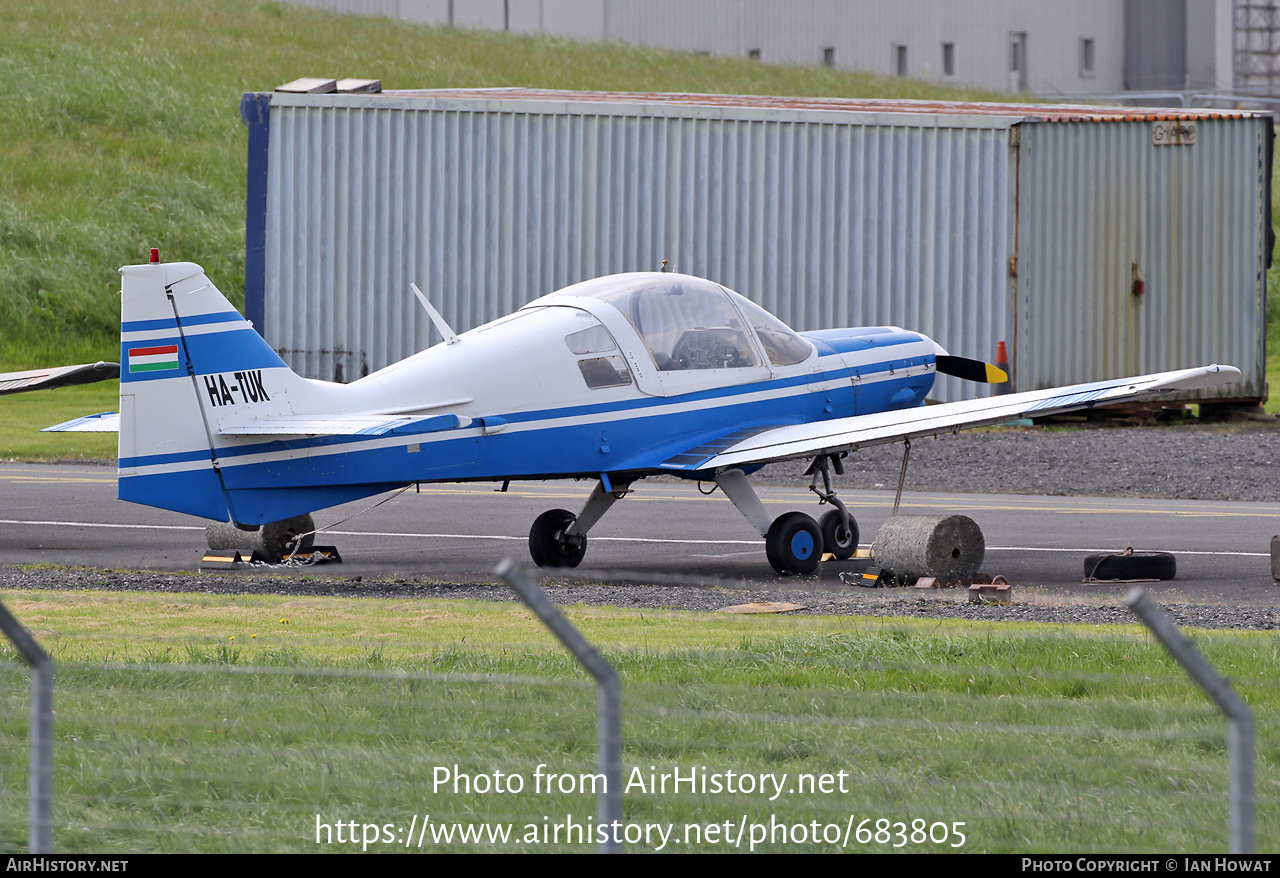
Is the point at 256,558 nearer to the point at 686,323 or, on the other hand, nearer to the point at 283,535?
the point at 283,535

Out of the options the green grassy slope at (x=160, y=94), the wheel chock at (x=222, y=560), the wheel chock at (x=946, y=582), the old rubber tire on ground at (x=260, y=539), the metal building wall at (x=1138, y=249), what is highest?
the green grassy slope at (x=160, y=94)

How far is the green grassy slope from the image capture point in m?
37.8

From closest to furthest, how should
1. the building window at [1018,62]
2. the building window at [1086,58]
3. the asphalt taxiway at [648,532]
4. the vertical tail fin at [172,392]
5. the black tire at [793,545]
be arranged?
1. the vertical tail fin at [172,392]
2. the black tire at [793,545]
3. the asphalt taxiway at [648,532]
4. the building window at [1018,62]
5. the building window at [1086,58]

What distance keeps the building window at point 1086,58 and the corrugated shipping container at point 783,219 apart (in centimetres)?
4032

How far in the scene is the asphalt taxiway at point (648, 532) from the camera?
14.0 m

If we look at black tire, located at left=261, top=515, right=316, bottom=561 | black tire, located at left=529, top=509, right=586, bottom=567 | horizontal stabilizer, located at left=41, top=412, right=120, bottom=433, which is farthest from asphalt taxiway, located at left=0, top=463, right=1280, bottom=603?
horizontal stabilizer, located at left=41, top=412, right=120, bottom=433

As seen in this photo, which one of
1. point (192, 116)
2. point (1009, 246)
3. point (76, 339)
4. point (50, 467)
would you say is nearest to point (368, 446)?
point (50, 467)

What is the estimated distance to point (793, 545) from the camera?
44.5 ft

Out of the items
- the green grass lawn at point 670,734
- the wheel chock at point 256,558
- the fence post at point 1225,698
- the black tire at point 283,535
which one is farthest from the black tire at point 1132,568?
the fence post at point 1225,698

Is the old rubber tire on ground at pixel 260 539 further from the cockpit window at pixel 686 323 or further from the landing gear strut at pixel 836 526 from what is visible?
the landing gear strut at pixel 836 526

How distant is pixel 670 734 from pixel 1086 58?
63.6 m

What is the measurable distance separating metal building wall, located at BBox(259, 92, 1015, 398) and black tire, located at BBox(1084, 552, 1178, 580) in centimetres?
1277

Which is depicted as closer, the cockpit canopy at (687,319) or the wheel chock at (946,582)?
the wheel chock at (946,582)

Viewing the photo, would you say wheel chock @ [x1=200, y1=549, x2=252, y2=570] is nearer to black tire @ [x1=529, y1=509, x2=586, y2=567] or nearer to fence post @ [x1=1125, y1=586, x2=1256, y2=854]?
black tire @ [x1=529, y1=509, x2=586, y2=567]
